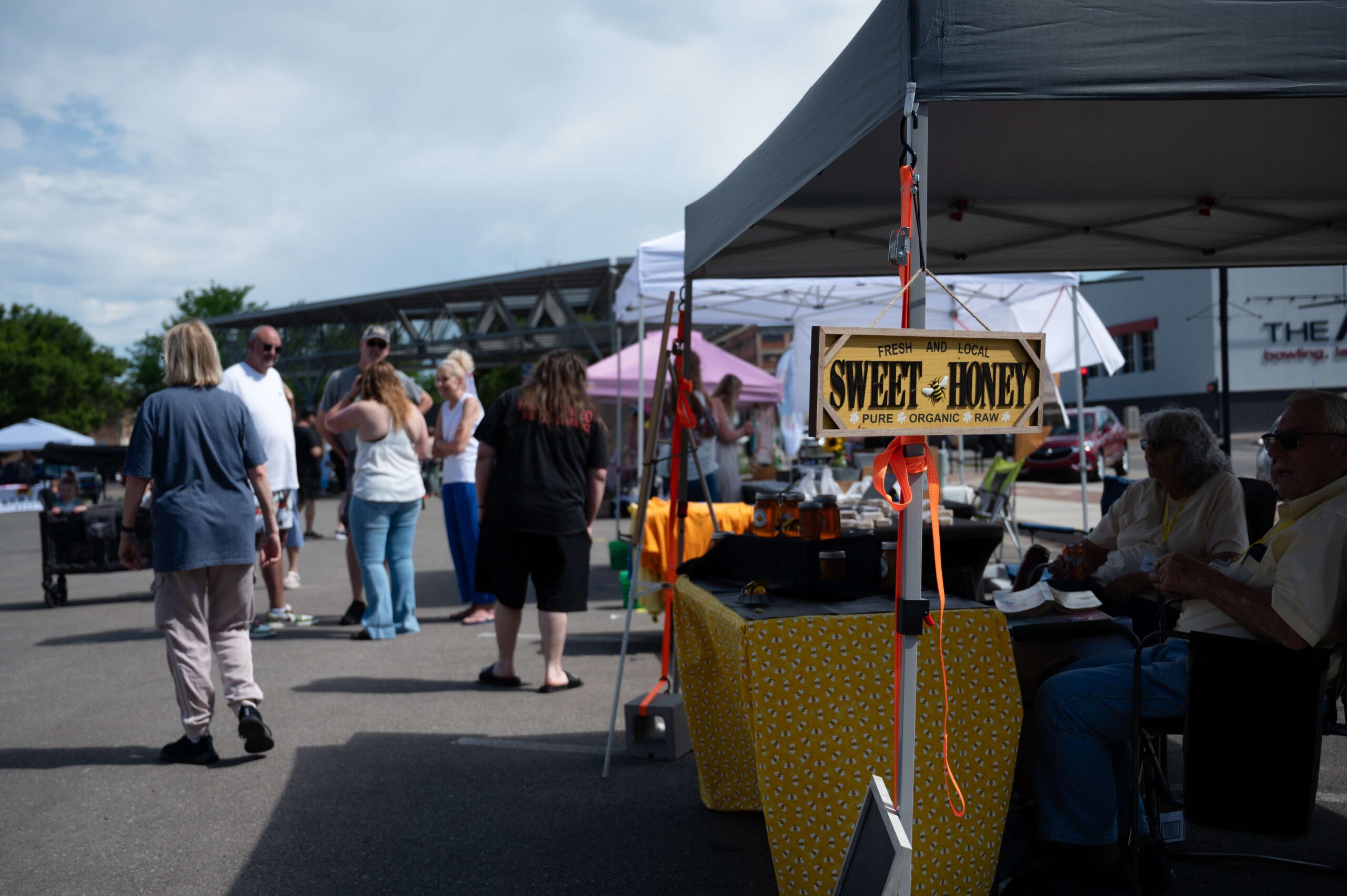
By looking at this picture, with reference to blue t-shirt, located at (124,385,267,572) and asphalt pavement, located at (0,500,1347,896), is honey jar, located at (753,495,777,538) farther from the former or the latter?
blue t-shirt, located at (124,385,267,572)

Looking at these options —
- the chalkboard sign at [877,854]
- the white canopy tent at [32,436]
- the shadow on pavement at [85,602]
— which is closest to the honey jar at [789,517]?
the chalkboard sign at [877,854]

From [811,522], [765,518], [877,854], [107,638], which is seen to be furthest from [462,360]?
[877,854]

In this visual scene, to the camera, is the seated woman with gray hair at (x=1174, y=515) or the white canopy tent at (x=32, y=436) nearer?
the seated woman with gray hair at (x=1174, y=515)

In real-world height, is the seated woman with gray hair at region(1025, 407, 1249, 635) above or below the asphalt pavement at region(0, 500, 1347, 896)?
above

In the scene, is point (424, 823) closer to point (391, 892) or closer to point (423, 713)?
point (391, 892)

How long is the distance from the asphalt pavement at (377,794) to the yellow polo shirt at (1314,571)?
332mm

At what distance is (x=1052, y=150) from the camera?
323 cm

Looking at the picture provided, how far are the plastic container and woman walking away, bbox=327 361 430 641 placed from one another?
381 cm

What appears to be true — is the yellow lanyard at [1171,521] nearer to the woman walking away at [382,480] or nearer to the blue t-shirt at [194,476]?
the blue t-shirt at [194,476]

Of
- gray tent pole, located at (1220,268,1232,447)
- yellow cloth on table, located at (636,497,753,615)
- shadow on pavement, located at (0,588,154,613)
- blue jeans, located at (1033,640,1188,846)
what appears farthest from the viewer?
shadow on pavement, located at (0,588,154,613)

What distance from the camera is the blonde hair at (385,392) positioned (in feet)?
20.8

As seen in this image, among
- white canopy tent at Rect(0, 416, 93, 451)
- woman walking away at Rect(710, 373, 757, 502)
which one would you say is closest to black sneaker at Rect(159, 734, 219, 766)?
woman walking away at Rect(710, 373, 757, 502)

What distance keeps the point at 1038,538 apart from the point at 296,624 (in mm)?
8252

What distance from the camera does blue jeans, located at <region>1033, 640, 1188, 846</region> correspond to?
276 centimetres
